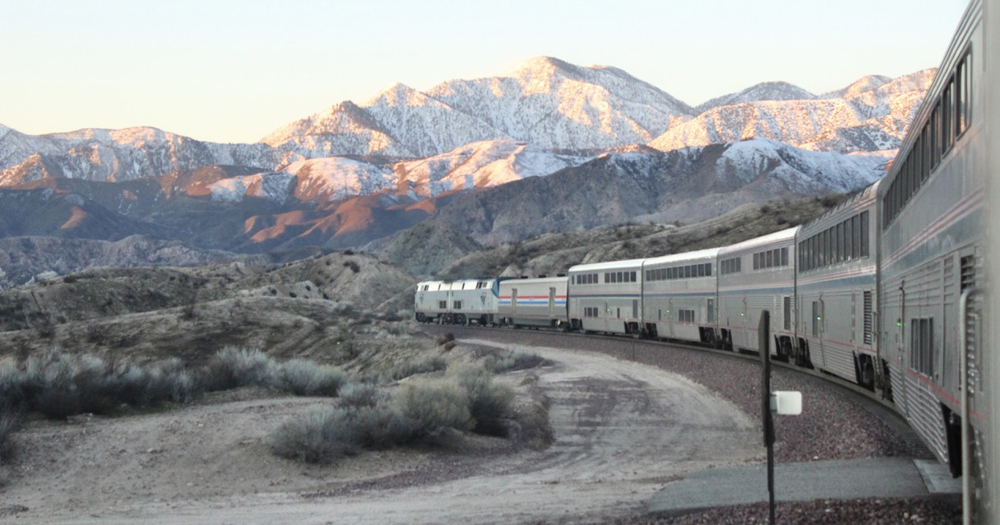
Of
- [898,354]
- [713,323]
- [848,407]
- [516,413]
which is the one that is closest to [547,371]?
[713,323]

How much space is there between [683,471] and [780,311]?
13995 millimetres

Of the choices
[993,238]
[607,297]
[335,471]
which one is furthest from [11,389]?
[607,297]

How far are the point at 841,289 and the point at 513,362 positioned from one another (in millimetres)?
20941

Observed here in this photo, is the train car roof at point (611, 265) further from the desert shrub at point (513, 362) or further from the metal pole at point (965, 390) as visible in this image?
the metal pole at point (965, 390)

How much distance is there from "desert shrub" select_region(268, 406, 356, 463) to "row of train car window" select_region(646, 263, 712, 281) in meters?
23.2

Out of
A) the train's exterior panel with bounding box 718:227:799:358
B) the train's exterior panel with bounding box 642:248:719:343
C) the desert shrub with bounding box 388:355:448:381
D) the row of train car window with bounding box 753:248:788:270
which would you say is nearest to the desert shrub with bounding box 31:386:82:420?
the desert shrub with bounding box 388:355:448:381

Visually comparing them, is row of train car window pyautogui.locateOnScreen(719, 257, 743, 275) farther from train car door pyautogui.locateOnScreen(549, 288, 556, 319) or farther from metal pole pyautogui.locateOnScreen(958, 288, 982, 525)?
metal pole pyautogui.locateOnScreen(958, 288, 982, 525)

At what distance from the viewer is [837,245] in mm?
23281

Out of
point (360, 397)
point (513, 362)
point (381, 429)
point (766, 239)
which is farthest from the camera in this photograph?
point (513, 362)

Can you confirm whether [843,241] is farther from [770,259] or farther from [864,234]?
[770,259]

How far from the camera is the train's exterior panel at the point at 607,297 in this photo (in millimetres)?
52125

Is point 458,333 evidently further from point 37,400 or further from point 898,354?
point 898,354

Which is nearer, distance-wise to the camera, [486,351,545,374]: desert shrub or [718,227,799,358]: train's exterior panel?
[718,227,799,358]: train's exterior panel

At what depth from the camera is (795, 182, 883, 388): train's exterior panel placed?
19.8 meters
